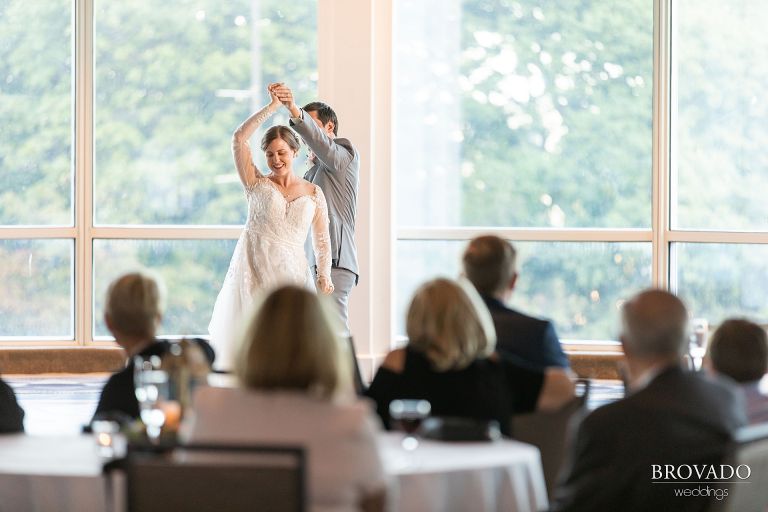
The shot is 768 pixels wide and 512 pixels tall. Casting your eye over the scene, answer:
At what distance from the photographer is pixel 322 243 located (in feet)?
21.6

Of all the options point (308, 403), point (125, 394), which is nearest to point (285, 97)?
point (125, 394)

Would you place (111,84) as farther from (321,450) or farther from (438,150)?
(321,450)

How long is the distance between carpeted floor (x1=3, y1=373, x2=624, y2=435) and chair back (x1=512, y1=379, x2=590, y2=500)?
271cm

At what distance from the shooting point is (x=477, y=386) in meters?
3.25

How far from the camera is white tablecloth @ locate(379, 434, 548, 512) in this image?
2744 mm

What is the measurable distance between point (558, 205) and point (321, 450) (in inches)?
248

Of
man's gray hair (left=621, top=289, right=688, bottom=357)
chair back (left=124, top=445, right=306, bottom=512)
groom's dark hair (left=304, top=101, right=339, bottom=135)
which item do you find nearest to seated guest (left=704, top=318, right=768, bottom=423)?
man's gray hair (left=621, top=289, right=688, bottom=357)

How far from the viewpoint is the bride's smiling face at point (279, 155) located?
20.9 feet

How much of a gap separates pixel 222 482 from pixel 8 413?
54.4 inches

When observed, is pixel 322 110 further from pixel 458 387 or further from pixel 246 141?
pixel 458 387

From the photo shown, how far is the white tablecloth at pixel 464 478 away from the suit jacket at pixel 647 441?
20 centimetres

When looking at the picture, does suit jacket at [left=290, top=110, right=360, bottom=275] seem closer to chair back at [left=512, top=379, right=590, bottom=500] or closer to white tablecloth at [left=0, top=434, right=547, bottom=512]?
chair back at [left=512, top=379, right=590, bottom=500]

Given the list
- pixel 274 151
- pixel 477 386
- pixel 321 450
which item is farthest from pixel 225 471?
pixel 274 151

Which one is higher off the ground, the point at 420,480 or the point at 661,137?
the point at 661,137
